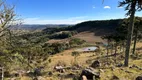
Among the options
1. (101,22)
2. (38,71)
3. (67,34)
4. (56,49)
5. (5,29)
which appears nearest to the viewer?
(5,29)

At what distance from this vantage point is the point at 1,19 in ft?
24.3

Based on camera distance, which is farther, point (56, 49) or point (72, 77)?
point (56, 49)

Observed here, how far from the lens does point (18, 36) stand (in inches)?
317

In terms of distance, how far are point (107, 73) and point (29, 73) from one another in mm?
5697

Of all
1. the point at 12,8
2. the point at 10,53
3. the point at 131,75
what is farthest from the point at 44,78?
the point at 131,75

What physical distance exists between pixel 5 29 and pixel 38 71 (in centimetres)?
539

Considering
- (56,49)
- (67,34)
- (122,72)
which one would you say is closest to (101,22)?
(67,34)

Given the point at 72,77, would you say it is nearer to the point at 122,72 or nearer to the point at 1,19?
the point at 122,72

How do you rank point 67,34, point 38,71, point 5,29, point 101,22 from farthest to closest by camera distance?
point 101,22 < point 67,34 < point 38,71 < point 5,29

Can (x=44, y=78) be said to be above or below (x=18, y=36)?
below

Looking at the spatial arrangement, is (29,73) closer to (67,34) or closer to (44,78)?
(44,78)

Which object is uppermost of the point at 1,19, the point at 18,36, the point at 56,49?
the point at 1,19

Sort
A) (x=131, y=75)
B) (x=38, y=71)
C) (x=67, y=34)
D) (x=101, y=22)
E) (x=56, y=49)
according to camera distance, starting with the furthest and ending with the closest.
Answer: (x=101, y=22) → (x=67, y=34) → (x=56, y=49) → (x=38, y=71) → (x=131, y=75)

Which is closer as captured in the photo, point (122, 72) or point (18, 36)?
point (18, 36)
